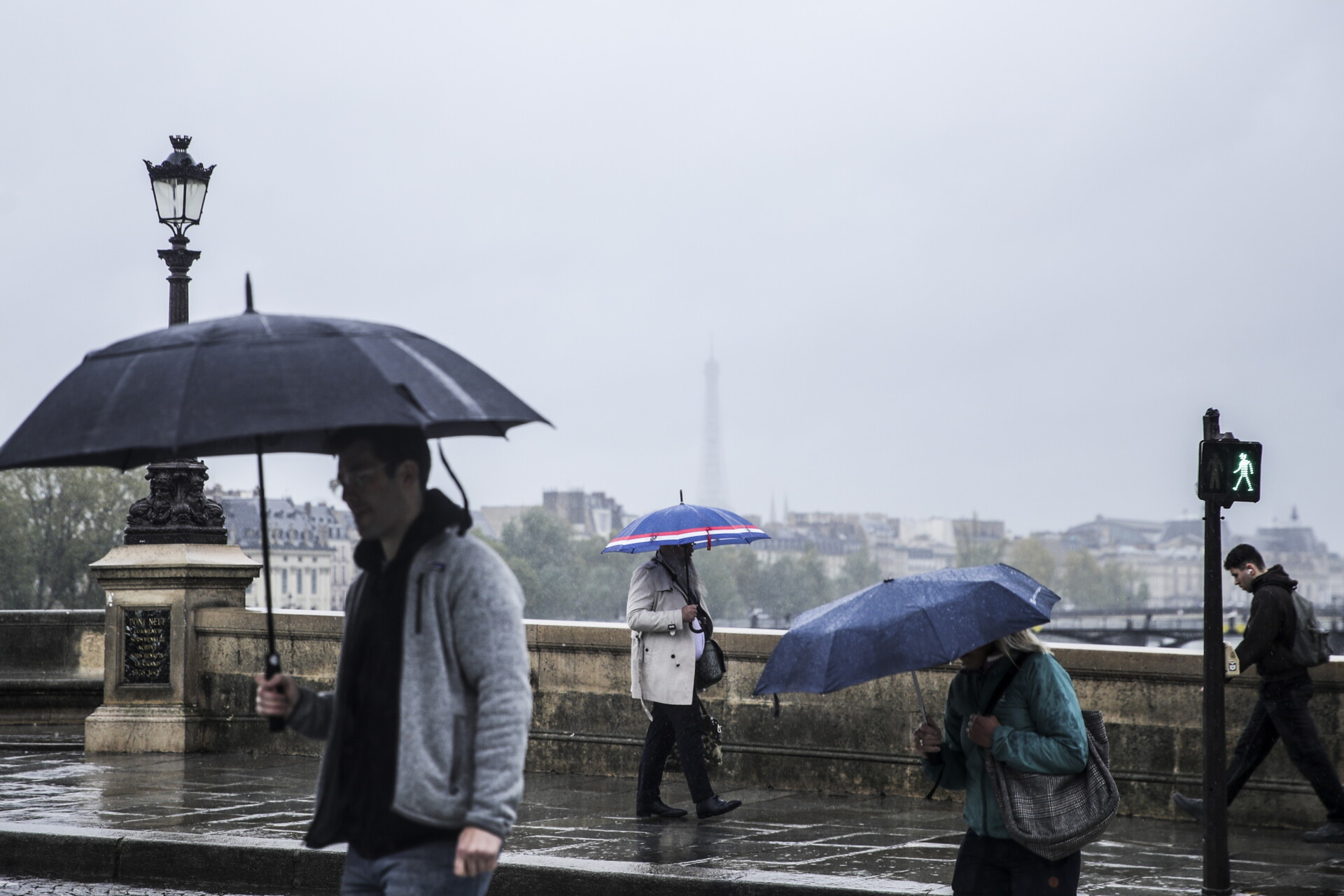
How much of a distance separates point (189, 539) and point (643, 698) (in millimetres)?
5213

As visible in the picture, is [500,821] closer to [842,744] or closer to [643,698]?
[643,698]

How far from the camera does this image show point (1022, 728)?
14.0ft

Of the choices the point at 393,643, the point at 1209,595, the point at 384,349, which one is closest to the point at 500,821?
the point at 393,643

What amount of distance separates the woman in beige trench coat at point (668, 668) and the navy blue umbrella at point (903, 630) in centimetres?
386

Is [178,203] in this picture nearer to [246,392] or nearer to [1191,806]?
[1191,806]

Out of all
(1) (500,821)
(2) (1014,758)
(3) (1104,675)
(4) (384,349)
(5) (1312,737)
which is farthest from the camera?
(3) (1104,675)

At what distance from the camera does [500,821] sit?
2971 millimetres

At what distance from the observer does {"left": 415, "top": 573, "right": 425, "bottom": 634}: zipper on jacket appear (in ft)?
10.1

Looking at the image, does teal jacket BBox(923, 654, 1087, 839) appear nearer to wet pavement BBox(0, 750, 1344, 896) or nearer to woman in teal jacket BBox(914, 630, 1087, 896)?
woman in teal jacket BBox(914, 630, 1087, 896)

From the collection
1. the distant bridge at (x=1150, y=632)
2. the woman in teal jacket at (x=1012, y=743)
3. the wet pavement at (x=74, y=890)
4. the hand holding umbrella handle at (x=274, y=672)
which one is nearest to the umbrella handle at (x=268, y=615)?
the hand holding umbrella handle at (x=274, y=672)

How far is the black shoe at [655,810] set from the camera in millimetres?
8438

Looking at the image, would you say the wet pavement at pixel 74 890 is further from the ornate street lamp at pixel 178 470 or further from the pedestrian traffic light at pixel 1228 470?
the ornate street lamp at pixel 178 470

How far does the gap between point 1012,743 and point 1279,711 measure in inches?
176

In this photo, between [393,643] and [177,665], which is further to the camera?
[177,665]
